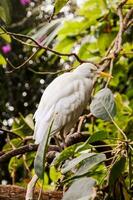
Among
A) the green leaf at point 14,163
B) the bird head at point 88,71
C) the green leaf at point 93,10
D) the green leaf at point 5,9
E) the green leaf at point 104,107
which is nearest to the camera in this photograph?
the green leaf at point 104,107

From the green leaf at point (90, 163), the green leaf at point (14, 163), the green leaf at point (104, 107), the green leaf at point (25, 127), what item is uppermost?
the green leaf at point (104, 107)

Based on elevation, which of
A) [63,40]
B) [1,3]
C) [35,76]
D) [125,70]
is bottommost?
[35,76]

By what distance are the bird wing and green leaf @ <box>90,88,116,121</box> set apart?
0.13 m

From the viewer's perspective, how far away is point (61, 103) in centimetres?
91

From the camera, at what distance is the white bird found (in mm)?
877

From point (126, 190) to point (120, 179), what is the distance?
17 millimetres

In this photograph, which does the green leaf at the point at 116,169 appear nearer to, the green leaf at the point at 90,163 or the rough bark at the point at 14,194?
the green leaf at the point at 90,163

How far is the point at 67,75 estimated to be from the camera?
3.26ft

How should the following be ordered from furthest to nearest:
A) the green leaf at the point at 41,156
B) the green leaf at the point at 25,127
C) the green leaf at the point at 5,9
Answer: the green leaf at the point at 25,127
the green leaf at the point at 5,9
the green leaf at the point at 41,156

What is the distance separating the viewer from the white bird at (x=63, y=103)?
0.88 metres

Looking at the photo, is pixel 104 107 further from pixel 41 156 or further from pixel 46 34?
pixel 46 34

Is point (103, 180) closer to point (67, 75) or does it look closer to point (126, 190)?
point (126, 190)

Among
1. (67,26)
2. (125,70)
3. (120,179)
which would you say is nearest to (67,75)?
(120,179)

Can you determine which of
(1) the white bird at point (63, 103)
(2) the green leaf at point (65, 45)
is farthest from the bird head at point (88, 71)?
(2) the green leaf at point (65, 45)
